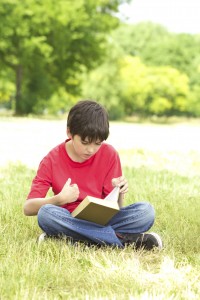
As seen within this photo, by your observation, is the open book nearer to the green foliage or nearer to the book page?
the book page

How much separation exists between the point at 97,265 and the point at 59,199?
0.60 m

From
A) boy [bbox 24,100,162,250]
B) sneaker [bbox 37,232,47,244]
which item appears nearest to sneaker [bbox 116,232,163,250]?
boy [bbox 24,100,162,250]

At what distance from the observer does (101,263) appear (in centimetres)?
347

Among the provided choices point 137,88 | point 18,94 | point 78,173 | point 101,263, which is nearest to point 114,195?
point 78,173

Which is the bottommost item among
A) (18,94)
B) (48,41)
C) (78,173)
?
(18,94)

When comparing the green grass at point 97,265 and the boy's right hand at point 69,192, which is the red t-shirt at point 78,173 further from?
the green grass at point 97,265

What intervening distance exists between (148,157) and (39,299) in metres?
7.41

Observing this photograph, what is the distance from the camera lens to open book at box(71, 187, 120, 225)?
369cm

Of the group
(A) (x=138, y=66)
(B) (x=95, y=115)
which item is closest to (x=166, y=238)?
(B) (x=95, y=115)

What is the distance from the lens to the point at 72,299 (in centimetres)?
284

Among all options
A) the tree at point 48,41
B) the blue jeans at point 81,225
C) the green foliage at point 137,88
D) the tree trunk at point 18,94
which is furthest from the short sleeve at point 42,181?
the green foliage at point 137,88

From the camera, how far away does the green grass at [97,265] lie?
2953 mm

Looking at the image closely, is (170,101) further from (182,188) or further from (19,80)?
(182,188)

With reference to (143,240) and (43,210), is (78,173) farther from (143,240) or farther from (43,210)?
(143,240)
